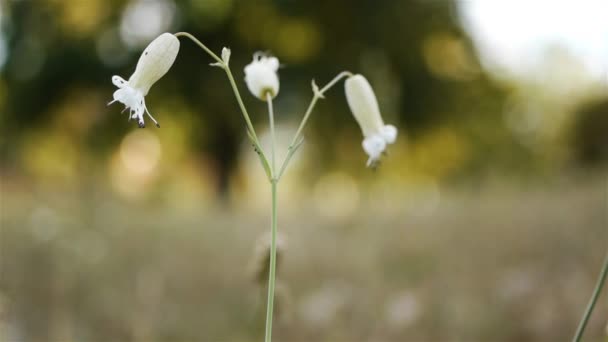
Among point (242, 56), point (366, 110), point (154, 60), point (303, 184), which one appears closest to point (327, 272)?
point (366, 110)

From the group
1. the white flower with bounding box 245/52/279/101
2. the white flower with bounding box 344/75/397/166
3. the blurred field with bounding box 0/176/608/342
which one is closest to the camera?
the white flower with bounding box 245/52/279/101

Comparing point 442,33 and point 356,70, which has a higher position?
point 442,33

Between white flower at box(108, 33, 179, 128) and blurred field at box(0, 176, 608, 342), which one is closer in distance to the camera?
white flower at box(108, 33, 179, 128)

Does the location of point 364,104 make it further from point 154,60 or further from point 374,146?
point 154,60

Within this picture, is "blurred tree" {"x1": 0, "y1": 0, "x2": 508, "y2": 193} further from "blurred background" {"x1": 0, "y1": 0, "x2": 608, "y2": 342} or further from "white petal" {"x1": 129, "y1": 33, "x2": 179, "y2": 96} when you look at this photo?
"white petal" {"x1": 129, "y1": 33, "x2": 179, "y2": 96}

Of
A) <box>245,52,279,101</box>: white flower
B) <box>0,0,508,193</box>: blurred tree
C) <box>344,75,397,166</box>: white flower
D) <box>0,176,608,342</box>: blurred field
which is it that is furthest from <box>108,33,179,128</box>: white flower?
<box>0,0,508,193</box>: blurred tree

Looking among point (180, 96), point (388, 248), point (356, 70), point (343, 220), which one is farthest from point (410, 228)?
point (180, 96)

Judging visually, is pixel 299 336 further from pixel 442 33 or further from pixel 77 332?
pixel 442 33
